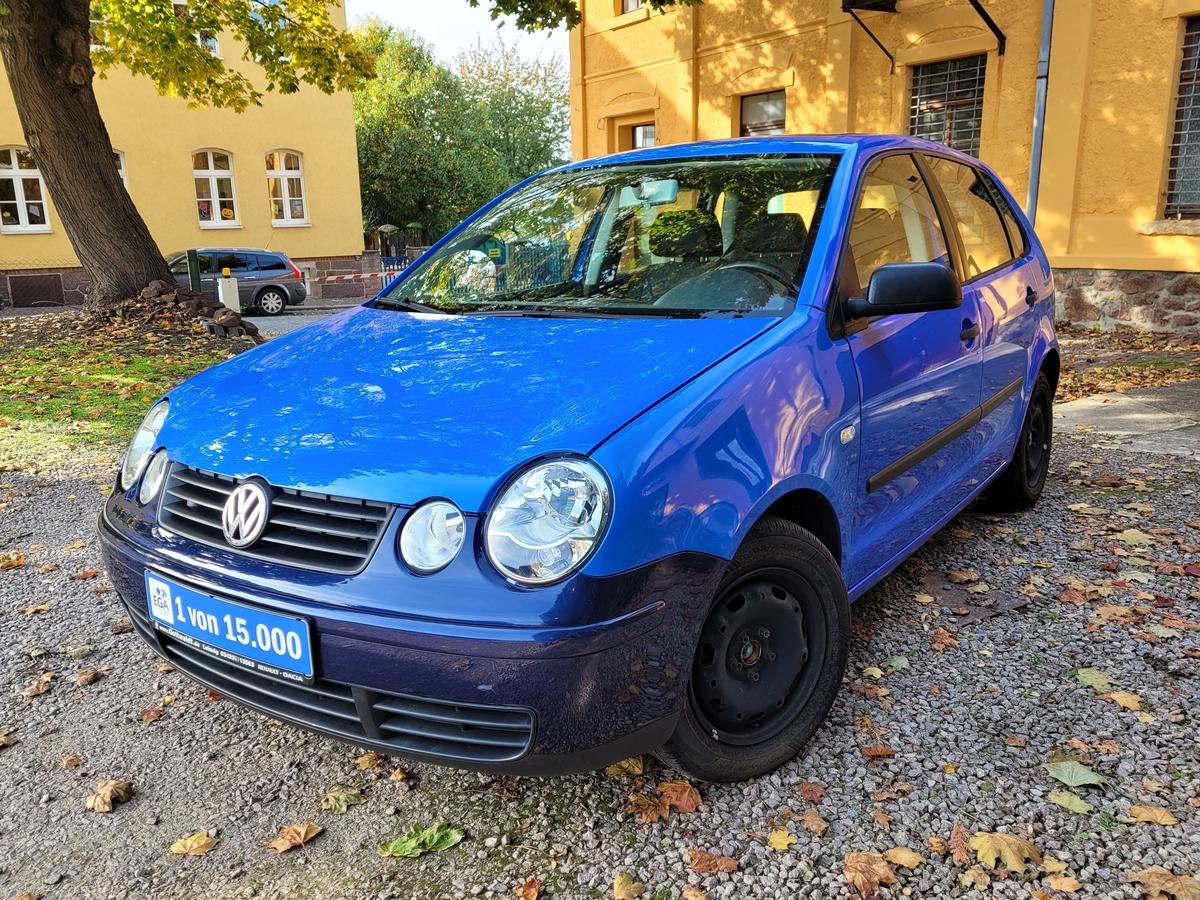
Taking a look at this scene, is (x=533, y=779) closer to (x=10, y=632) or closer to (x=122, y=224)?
(x=10, y=632)

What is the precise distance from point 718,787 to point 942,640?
4.13 ft

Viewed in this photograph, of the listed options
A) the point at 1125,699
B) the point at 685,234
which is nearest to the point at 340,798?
the point at 685,234

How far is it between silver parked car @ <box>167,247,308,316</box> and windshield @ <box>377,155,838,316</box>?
1725cm

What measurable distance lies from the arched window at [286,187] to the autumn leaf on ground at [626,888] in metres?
24.9

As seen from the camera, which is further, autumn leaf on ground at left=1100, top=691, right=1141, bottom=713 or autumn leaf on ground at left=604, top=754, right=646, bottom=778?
autumn leaf on ground at left=1100, top=691, right=1141, bottom=713

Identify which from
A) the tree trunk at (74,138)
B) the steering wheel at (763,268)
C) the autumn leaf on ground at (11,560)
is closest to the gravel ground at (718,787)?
the autumn leaf on ground at (11,560)

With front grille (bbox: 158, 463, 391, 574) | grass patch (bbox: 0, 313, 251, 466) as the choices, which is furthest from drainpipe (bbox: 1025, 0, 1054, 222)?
front grille (bbox: 158, 463, 391, 574)

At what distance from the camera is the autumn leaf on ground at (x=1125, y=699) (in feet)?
9.17

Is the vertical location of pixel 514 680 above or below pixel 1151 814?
above

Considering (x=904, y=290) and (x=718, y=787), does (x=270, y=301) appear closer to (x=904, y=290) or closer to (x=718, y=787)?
(x=904, y=290)

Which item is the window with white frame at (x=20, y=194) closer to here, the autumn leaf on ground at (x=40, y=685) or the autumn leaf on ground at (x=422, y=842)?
the autumn leaf on ground at (x=40, y=685)

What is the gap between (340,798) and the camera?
94.9 inches

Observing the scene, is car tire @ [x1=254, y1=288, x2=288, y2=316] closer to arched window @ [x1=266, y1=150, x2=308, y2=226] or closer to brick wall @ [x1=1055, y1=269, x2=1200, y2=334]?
arched window @ [x1=266, y1=150, x2=308, y2=226]

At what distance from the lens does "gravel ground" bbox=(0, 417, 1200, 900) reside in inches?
83.6
